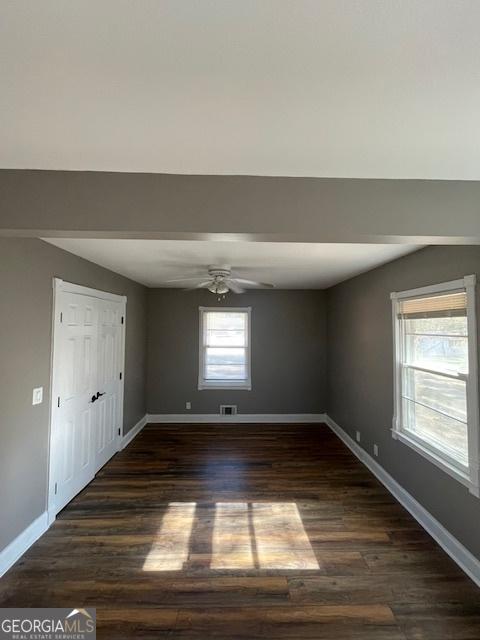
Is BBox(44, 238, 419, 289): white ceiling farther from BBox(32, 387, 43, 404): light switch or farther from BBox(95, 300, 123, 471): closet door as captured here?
BBox(32, 387, 43, 404): light switch

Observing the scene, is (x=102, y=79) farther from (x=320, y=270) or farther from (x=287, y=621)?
(x=320, y=270)

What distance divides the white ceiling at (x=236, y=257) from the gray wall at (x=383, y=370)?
11.0 inches

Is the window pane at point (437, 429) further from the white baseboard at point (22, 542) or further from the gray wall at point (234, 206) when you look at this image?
the white baseboard at point (22, 542)

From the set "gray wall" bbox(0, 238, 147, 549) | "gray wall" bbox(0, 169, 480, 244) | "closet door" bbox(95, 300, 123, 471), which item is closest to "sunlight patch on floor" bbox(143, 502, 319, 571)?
"gray wall" bbox(0, 238, 147, 549)

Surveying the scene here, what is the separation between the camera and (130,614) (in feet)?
6.09

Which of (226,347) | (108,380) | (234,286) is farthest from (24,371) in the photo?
(226,347)

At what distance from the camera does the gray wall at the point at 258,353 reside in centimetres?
564

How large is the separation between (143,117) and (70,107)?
264 mm

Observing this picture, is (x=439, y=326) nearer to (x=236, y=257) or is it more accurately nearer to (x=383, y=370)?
(x=383, y=370)

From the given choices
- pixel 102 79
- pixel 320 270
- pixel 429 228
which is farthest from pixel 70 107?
pixel 320 270

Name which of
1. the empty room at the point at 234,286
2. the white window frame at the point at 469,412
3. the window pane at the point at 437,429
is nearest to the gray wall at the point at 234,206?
the empty room at the point at 234,286

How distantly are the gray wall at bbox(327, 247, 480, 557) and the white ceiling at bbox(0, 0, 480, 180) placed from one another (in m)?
1.41

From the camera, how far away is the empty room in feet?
3.09

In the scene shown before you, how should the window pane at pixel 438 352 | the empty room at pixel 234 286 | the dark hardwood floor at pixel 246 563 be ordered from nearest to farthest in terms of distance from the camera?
the empty room at pixel 234 286, the dark hardwood floor at pixel 246 563, the window pane at pixel 438 352
